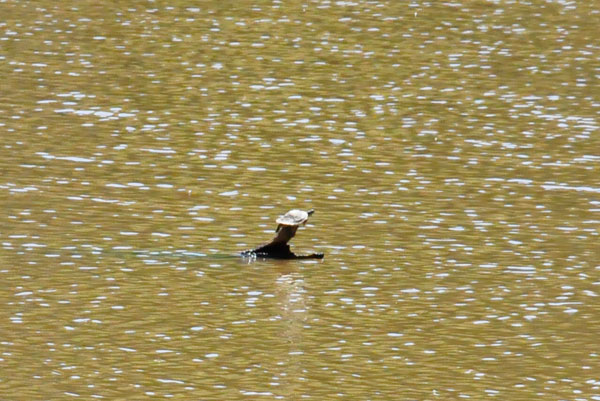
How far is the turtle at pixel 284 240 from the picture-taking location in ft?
73.9

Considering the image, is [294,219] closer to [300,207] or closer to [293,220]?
[293,220]

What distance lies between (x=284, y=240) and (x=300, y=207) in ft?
10.0

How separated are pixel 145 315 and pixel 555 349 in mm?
5153

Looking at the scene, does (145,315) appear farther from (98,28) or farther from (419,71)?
(98,28)

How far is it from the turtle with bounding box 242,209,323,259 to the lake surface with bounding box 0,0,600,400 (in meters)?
0.33

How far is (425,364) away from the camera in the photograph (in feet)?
59.7

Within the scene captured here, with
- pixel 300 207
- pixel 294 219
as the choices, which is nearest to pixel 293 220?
pixel 294 219

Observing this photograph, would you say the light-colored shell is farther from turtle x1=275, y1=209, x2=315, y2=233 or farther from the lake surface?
the lake surface

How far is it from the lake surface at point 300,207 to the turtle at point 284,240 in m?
0.33

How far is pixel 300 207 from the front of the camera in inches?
1020

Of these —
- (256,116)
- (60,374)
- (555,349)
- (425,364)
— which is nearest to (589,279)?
(555,349)

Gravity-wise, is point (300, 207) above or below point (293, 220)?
below

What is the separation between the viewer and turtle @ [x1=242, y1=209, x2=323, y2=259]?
22.5 metres

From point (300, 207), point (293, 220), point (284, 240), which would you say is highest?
point (293, 220)
